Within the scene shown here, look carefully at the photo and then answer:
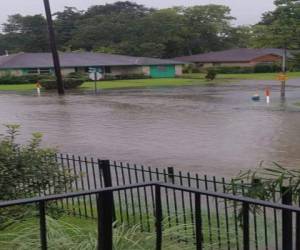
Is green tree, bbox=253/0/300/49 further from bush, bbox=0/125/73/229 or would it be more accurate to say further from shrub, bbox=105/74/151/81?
shrub, bbox=105/74/151/81

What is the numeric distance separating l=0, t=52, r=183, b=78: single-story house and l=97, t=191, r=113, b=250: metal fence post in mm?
62848

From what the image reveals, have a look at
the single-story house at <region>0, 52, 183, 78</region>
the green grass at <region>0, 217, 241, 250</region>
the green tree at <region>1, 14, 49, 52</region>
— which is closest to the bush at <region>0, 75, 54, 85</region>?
the single-story house at <region>0, 52, 183, 78</region>

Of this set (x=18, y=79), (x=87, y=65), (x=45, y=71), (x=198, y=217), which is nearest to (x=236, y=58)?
(x=87, y=65)

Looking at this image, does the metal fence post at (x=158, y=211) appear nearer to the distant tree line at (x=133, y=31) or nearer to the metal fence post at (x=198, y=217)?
the metal fence post at (x=198, y=217)

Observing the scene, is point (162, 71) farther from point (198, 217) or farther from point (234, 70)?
point (198, 217)

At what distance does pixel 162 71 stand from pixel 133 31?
495 inches

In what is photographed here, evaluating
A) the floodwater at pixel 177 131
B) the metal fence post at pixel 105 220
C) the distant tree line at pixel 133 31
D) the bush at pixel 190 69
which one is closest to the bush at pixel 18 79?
the distant tree line at pixel 133 31

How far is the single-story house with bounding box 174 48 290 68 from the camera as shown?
83.6m

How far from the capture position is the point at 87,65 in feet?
224

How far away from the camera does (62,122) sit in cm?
2372

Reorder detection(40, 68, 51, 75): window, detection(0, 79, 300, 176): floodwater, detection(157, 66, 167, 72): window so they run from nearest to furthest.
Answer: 1. detection(0, 79, 300, 176): floodwater
2. detection(40, 68, 51, 75): window
3. detection(157, 66, 167, 72): window

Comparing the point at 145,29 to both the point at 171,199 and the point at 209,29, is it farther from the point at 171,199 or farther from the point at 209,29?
the point at 171,199

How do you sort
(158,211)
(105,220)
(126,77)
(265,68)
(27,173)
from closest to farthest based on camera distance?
(158,211), (105,220), (27,173), (126,77), (265,68)

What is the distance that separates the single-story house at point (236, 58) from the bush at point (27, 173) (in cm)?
7693
